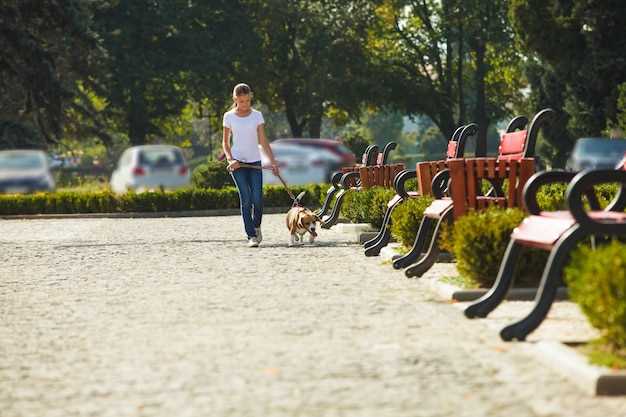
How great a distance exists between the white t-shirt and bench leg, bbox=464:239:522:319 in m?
8.28

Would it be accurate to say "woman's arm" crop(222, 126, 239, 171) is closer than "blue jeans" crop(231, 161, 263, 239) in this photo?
Yes

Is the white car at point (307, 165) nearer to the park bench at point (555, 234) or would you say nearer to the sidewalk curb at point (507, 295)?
the sidewalk curb at point (507, 295)

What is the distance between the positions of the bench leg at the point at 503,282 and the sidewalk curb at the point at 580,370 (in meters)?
1.14

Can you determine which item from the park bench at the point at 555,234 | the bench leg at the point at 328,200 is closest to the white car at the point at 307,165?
the bench leg at the point at 328,200

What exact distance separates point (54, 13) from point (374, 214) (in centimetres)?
885

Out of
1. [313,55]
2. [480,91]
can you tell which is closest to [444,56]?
[480,91]

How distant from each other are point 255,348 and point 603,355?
6.77 ft

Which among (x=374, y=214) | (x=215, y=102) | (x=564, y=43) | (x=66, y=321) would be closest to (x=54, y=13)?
(x=374, y=214)

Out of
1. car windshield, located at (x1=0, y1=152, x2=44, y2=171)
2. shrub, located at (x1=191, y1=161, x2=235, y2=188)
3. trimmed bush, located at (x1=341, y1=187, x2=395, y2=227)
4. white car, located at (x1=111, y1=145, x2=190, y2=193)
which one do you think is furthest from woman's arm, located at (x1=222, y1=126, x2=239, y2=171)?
car windshield, located at (x1=0, y1=152, x2=44, y2=171)

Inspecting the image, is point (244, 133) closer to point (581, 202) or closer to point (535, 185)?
point (535, 185)

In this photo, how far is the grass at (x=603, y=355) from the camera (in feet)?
20.4

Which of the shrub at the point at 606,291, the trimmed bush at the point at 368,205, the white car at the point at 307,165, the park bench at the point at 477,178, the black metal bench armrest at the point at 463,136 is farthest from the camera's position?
the white car at the point at 307,165

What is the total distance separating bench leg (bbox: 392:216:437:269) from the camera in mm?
11492

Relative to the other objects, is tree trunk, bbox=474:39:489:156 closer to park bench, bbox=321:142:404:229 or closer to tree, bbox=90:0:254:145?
tree, bbox=90:0:254:145
